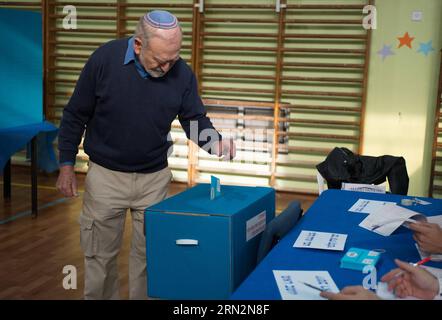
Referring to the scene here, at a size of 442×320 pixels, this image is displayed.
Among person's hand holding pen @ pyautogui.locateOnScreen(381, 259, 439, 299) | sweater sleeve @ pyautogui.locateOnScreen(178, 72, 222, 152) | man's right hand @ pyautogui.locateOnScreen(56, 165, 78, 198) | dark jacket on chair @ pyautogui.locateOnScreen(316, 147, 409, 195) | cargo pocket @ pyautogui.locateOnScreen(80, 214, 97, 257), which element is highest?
sweater sleeve @ pyautogui.locateOnScreen(178, 72, 222, 152)

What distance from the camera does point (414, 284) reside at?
4.52ft

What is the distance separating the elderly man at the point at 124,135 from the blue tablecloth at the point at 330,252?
1.61ft

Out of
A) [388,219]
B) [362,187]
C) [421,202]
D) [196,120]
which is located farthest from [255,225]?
[362,187]

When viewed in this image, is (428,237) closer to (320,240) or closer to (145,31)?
(320,240)

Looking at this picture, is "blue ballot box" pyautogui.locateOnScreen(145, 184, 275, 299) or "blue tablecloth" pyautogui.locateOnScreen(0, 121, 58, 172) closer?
"blue ballot box" pyautogui.locateOnScreen(145, 184, 275, 299)

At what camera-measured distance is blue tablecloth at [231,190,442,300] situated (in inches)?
55.9

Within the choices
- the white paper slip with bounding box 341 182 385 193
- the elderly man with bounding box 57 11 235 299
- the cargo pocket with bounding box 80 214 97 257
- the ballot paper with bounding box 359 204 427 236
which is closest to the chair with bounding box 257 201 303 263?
the ballot paper with bounding box 359 204 427 236

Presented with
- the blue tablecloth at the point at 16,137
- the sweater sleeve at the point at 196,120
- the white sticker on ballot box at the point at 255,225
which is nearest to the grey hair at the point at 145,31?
the sweater sleeve at the point at 196,120

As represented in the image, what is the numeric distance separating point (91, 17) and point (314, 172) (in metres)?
2.97

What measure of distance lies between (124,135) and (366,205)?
3.38 feet

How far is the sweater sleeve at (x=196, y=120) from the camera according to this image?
235 cm

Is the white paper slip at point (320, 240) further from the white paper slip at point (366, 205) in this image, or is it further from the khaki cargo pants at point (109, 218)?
the khaki cargo pants at point (109, 218)

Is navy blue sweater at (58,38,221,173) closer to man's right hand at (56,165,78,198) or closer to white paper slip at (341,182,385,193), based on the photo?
man's right hand at (56,165,78,198)

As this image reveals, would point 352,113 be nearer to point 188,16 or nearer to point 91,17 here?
point 188,16
